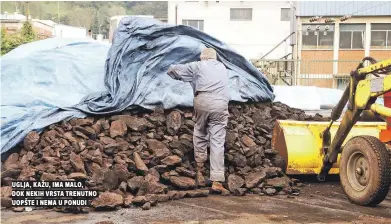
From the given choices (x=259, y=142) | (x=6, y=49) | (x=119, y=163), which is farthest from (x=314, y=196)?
(x=6, y=49)

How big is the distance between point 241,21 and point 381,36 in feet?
34.9

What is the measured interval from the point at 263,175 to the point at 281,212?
0.99 m

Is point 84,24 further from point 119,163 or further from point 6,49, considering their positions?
point 119,163

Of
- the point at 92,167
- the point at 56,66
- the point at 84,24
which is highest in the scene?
the point at 84,24

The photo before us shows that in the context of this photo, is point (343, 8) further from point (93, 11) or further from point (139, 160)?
point (93, 11)

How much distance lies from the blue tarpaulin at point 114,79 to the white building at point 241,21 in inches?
1081

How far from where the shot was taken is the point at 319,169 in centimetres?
645

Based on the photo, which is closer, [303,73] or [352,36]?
[303,73]

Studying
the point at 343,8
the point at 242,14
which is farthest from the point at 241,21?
the point at 343,8

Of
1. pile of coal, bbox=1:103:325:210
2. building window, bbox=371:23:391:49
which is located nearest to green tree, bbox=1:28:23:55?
pile of coal, bbox=1:103:325:210

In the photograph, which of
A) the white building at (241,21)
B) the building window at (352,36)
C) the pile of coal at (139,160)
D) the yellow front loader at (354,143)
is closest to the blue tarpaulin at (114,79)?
the pile of coal at (139,160)

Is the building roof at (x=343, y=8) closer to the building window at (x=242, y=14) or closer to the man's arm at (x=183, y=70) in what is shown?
the building window at (x=242, y=14)

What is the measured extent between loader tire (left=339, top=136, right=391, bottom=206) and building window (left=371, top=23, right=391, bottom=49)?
2578 centimetres

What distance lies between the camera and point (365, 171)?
537cm
